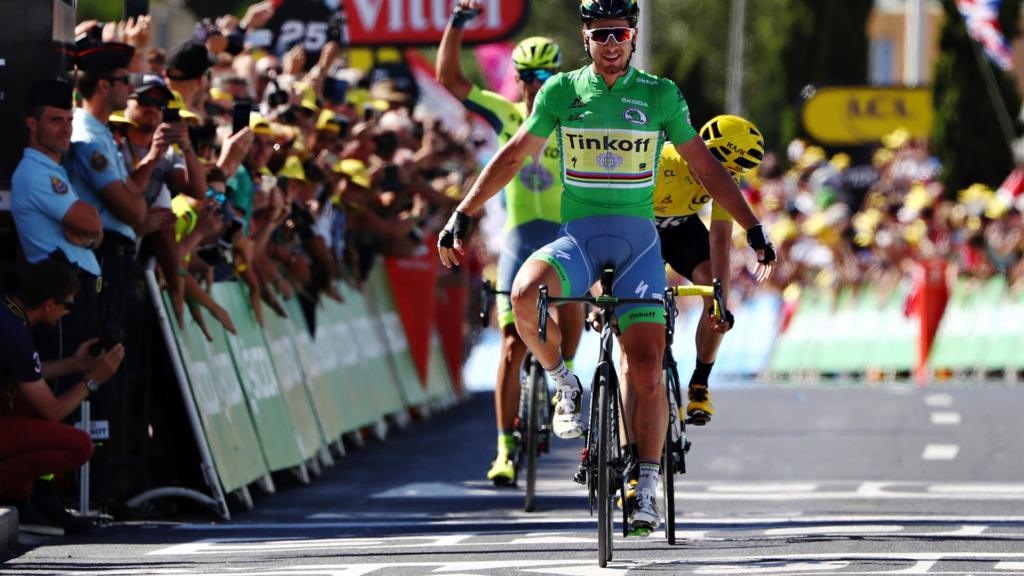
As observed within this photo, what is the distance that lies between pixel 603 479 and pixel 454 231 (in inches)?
47.8

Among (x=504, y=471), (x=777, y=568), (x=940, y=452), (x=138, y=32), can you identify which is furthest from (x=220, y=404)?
(x=940, y=452)

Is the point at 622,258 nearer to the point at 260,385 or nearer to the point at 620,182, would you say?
the point at 620,182

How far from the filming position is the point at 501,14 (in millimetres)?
25750

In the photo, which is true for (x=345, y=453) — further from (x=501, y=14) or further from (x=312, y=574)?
(x=501, y=14)

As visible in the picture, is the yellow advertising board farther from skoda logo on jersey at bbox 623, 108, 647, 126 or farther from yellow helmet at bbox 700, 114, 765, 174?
skoda logo on jersey at bbox 623, 108, 647, 126

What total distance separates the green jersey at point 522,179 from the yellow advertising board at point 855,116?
3103 centimetres

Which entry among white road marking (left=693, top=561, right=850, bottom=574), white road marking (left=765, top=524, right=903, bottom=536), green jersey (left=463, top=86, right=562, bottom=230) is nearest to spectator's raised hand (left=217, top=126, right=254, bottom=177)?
green jersey (left=463, top=86, right=562, bottom=230)

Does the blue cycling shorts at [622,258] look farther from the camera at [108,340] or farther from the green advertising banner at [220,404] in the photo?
the green advertising banner at [220,404]

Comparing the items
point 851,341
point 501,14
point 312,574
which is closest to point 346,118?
point 312,574

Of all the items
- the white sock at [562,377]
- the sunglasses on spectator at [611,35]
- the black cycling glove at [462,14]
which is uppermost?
the sunglasses on spectator at [611,35]

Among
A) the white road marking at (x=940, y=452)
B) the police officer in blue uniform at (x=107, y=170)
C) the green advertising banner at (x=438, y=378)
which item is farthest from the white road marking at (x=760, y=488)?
the green advertising banner at (x=438, y=378)

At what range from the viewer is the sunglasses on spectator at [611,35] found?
32.4ft

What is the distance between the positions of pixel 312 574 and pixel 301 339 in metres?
6.88

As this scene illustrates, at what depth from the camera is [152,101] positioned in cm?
1196
